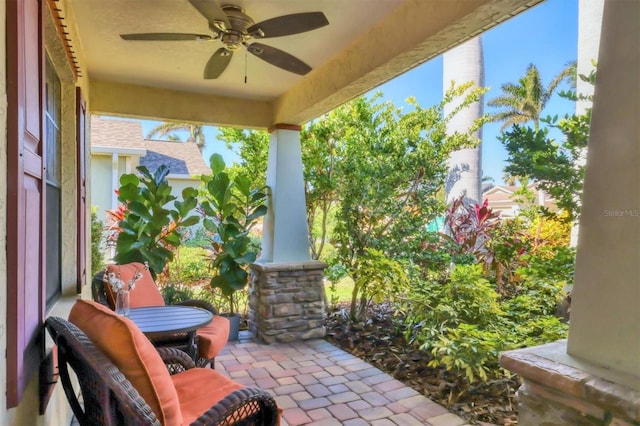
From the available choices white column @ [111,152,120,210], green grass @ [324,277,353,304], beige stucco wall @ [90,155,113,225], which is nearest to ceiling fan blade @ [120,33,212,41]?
green grass @ [324,277,353,304]

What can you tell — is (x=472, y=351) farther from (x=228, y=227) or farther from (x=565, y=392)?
(x=228, y=227)

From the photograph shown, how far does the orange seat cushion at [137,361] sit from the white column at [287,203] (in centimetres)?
304

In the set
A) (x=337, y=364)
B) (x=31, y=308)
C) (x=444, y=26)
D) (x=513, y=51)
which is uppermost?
(x=513, y=51)

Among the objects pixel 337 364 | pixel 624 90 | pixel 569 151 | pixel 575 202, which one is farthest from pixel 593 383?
pixel 337 364

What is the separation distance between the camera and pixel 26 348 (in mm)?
1352

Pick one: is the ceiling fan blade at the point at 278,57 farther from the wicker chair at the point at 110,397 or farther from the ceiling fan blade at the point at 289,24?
the wicker chair at the point at 110,397

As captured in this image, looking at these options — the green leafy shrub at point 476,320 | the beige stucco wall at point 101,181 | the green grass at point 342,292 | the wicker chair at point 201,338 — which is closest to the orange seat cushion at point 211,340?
the wicker chair at point 201,338

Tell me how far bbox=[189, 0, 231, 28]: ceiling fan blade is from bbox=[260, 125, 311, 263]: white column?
221 cm

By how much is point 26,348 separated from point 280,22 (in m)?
2.04

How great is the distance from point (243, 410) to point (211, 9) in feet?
6.89

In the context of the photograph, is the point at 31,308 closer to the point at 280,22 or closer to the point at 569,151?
the point at 280,22

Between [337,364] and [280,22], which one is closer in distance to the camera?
[280,22]

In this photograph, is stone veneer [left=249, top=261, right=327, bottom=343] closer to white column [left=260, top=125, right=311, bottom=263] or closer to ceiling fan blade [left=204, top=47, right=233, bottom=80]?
white column [left=260, top=125, right=311, bottom=263]

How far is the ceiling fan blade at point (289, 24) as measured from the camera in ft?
7.44
